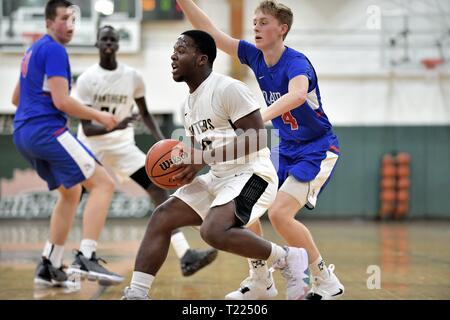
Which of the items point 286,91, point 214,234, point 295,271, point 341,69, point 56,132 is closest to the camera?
point 214,234

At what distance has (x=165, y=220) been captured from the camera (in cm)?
458

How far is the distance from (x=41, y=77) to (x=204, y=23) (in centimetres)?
160

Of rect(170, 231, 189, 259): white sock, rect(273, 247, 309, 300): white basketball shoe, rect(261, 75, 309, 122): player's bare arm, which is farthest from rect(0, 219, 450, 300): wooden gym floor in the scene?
rect(261, 75, 309, 122): player's bare arm

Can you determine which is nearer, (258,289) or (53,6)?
(258,289)

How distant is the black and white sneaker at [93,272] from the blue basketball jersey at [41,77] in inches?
49.0

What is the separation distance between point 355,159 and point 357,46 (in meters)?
2.76

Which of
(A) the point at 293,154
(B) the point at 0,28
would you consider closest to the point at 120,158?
(A) the point at 293,154

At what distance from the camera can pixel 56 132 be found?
619cm

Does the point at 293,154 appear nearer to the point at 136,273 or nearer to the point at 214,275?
the point at 136,273

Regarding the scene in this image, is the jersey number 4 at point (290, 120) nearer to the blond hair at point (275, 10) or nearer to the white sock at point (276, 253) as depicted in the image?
the blond hair at point (275, 10)

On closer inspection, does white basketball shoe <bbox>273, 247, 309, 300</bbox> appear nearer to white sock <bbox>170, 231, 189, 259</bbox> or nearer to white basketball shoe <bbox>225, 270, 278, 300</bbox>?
white basketball shoe <bbox>225, 270, 278, 300</bbox>

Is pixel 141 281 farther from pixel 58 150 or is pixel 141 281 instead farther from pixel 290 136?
pixel 58 150

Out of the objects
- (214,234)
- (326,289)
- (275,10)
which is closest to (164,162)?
(214,234)

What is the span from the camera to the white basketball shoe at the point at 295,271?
4.83 meters
